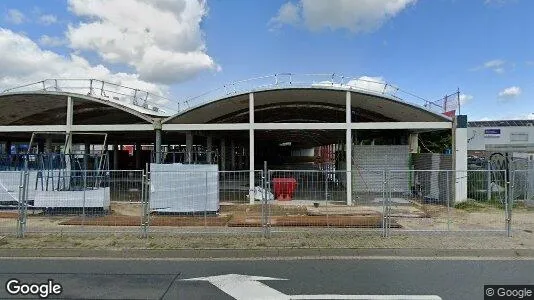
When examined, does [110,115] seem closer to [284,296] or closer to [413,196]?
[413,196]

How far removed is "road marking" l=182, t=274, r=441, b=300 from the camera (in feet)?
17.9

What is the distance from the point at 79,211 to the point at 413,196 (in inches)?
460

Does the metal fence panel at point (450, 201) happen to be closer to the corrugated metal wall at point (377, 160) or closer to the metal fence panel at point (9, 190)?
the corrugated metal wall at point (377, 160)

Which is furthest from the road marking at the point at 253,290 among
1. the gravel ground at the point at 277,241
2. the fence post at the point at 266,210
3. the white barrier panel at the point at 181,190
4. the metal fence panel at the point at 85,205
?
the white barrier panel at the point at 181,190

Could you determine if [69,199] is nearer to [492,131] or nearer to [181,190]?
[181,190]

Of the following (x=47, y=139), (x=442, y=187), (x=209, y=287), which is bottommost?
(x=209, y=287)

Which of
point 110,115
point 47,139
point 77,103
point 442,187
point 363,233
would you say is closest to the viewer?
point 363,233

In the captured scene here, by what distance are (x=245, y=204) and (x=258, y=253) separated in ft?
25.0

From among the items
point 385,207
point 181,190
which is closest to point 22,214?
point 181,190

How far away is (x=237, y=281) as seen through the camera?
247 inches

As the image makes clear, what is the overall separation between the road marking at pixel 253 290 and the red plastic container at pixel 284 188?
9660 mm

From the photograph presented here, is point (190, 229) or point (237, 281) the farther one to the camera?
point (190, 229)

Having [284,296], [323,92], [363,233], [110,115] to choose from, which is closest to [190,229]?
[363,233]

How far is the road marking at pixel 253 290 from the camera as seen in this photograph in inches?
214
